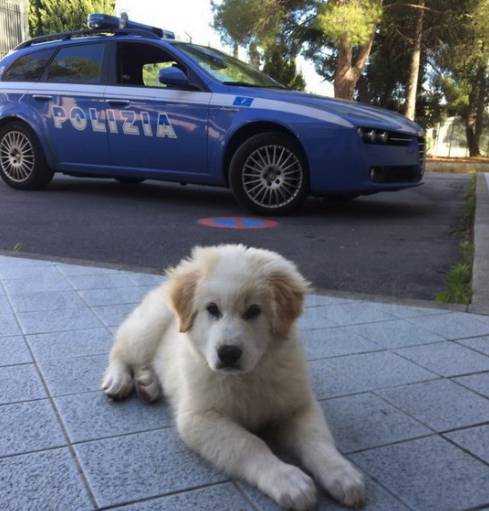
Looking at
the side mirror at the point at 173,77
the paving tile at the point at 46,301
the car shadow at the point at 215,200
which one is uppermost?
the side mirror at the point at 173,77

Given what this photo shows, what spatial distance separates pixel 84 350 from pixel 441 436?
1.92m

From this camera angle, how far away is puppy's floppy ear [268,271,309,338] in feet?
7.50

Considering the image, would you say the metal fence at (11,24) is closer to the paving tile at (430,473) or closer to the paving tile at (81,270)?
the paving tile at (81,270)

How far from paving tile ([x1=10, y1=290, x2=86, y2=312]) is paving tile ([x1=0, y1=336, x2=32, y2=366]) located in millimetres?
586

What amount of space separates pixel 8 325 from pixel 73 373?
Result: 0.90 meters

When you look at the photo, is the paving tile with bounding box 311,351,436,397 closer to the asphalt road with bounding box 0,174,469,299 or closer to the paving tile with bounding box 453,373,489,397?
the paving tile with bounding box 453,373,489,397

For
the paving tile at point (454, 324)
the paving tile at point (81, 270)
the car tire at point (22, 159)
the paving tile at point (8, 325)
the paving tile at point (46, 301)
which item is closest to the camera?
the paving tile at point (8, 325)

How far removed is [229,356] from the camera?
2.15 meters

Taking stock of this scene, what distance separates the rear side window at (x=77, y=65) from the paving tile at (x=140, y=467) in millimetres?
7271

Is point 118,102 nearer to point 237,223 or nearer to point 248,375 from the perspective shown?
point 237,223

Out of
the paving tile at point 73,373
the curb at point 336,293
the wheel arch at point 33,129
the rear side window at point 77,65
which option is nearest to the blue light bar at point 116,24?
the rear side window at point 77,65

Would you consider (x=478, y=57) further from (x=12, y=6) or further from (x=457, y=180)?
(x=12, y=6)

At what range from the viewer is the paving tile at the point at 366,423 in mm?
2445

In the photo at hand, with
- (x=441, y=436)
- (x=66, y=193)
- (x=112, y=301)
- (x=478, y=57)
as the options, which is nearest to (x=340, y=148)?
(x=112, y=301)
